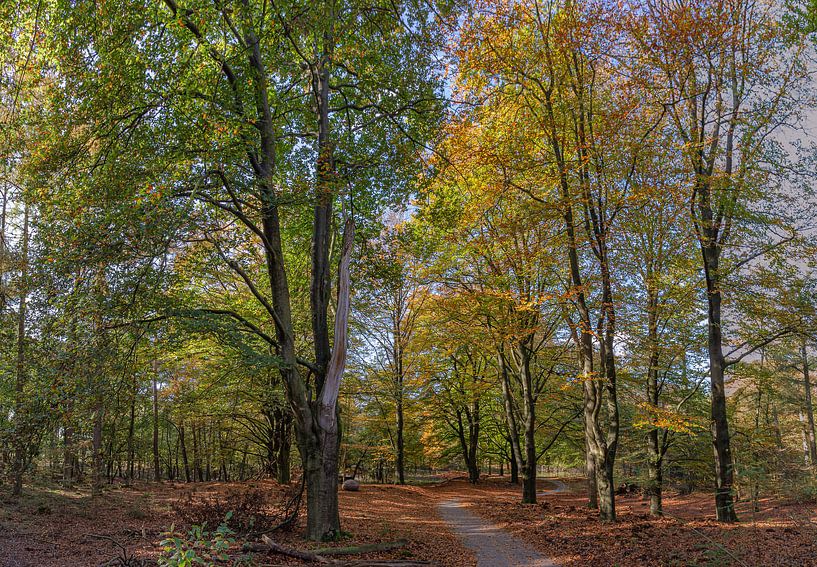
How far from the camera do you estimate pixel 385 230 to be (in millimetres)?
11633

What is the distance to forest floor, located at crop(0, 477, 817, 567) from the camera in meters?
7.36

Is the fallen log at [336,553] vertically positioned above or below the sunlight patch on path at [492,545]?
above

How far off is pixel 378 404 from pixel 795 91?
18.4 meters

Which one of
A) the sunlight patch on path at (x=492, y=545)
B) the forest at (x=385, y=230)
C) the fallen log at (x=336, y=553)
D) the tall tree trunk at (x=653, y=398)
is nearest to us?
the forest at (x=385, y=230)

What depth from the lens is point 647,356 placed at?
15.0 meters

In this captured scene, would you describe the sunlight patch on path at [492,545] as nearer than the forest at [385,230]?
No

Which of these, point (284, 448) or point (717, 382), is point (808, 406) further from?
point (284, 448)

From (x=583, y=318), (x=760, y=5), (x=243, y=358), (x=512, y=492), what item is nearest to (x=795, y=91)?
(x=760, y=5)

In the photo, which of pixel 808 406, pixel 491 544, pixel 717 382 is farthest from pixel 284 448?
pixel 808 406

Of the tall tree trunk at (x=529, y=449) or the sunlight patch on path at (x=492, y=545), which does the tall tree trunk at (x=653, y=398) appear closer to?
the tall tree trunk at (x=529, y=449)

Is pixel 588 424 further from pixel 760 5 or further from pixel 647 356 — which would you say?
pixel 760 5

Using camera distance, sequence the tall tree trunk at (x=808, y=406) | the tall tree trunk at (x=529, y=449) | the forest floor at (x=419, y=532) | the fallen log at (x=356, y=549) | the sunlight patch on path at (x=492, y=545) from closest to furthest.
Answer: the forest floor at (x=419, y=532) < the fallen log at (x=356, y=549) < the sunlight patch on path at (x=492, y=545) < the tall tree trunk at (x=529, y=449) < the tall tree trunk at (x=808, y=406)

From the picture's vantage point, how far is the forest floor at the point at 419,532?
7.36m

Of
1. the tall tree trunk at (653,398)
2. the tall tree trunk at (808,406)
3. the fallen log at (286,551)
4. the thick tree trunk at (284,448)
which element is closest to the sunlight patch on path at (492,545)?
the fallen log at (286,551)
